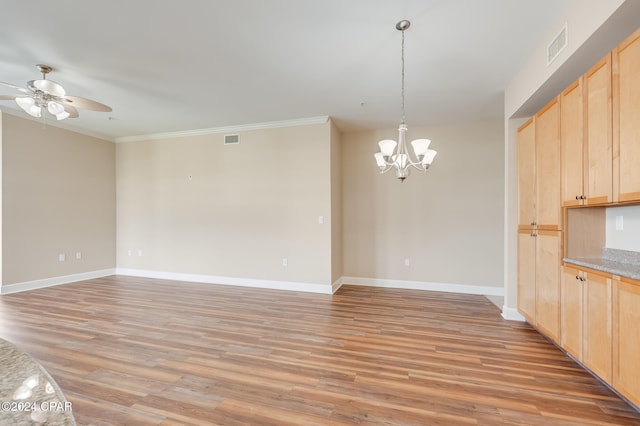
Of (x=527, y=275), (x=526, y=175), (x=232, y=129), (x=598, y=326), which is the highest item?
(x=232, y=129)

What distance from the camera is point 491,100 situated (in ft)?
12.2

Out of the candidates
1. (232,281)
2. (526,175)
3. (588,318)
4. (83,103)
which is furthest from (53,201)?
(588,318)

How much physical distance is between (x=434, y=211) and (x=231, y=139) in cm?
389

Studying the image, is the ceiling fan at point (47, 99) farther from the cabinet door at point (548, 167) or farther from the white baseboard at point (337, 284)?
the cabinet door at point (548, 167)

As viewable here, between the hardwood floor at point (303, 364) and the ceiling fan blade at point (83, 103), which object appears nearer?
the hardwood floor at point (303, 364)

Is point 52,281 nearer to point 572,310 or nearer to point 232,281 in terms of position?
point 232,281

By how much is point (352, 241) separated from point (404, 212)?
109 centimetres

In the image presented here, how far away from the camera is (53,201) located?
16.0 ft

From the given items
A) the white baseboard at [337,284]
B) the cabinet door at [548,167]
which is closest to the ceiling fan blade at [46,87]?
the white baseboard at [337,284]

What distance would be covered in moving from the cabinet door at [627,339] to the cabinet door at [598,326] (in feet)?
0.18

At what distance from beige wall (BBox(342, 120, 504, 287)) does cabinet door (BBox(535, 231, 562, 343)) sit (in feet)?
5.79

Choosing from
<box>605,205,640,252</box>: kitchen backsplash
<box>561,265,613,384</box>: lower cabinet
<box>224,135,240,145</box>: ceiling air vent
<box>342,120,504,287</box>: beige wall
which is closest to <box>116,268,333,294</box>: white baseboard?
<box>342,120,504,287</box>: beige wall

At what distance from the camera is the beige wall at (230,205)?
4.59m

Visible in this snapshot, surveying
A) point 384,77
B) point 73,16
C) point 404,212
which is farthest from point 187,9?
point 404,212
